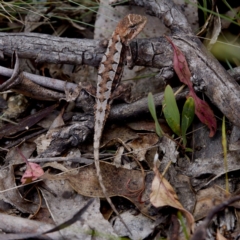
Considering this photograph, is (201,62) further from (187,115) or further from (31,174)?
(31,174)

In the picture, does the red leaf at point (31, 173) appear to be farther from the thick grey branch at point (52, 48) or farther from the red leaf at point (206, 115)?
the red leaf at point (206, 115)

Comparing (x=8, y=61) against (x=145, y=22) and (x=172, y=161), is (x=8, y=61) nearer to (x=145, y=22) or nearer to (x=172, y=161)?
(x=145, y=22)

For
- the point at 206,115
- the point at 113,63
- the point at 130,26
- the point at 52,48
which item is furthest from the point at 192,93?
the point at 52,48

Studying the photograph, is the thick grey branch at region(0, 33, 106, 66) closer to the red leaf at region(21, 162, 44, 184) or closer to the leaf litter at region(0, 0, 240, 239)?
the leaf litter at region(0, 0, 240, 239)

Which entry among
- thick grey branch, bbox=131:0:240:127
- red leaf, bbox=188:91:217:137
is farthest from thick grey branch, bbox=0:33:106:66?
red leaf, bbox=188:91:217:137

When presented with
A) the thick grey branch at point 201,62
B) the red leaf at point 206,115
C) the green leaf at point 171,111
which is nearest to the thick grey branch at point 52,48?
the thick grey branch at point 201,62

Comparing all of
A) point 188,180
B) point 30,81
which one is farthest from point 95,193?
point 30,81
